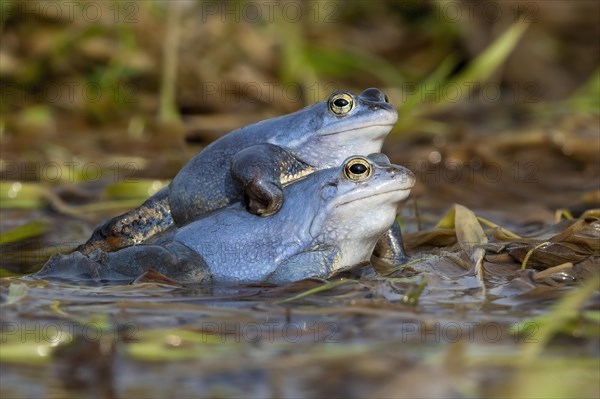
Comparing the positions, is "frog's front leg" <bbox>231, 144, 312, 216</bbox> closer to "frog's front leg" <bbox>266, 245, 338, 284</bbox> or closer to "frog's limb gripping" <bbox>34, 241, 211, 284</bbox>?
"frog's front leg" <bbox>266, 245, 338, 284</bbox>

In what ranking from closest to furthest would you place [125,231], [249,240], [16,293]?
[16,293] → [249,240] → [125,231]

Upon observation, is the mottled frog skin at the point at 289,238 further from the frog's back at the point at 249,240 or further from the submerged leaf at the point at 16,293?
the submerged leaf at the point at 16,293

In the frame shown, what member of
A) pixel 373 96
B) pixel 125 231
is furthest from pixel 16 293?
pixel 373 96

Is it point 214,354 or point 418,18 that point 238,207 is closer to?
point 214,354

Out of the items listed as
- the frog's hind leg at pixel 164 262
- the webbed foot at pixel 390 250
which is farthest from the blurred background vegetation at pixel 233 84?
the frog's hind leg at pixel 164 262

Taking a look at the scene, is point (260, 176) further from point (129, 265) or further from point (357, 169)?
point (129, 265)

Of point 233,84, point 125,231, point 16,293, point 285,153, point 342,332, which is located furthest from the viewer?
point 233,84

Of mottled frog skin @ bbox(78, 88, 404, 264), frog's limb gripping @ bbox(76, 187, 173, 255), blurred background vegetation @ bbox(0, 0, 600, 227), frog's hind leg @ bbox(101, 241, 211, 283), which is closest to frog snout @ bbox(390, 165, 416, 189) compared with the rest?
mottled frog skin @ bbox(78, 88, 404, 264)

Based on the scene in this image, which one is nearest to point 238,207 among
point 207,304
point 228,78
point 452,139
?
point 207,304
